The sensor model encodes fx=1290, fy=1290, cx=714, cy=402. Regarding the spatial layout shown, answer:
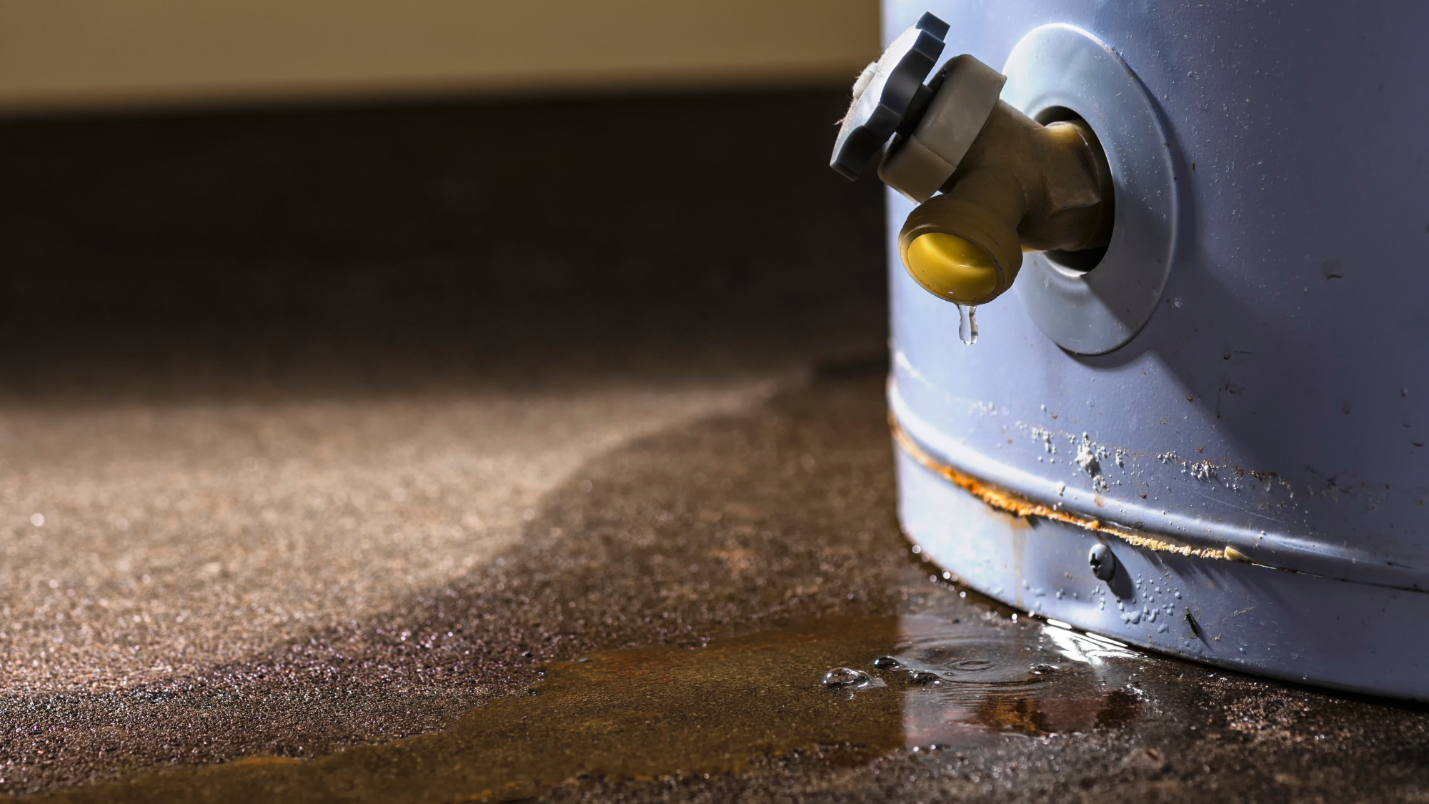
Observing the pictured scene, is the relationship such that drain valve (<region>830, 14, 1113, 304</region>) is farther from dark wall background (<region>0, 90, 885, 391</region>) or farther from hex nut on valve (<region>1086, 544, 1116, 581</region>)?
dark wall background (<region>0, 90, 885, 391</region>)

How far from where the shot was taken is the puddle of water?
1.23m

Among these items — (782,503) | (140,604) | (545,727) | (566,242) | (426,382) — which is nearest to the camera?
(545,727)

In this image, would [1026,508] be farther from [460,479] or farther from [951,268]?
[460,479]

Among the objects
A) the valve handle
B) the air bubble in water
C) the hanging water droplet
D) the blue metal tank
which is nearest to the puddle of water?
the air bubble in water

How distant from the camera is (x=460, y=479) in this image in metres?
2.28

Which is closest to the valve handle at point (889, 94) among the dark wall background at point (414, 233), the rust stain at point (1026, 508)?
the rust stain at point (1026, 508)

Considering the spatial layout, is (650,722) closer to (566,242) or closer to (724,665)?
(724,665)

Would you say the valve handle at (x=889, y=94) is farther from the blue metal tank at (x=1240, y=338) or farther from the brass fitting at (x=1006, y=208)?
the blue metal tank at (x=1240, y=338)

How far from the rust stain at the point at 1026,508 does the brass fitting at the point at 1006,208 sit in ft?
0.97

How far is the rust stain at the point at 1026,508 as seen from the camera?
1369 mm

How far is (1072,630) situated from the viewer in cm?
153

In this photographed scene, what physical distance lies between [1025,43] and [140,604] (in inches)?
52.9

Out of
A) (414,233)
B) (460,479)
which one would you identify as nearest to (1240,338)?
(460,479)

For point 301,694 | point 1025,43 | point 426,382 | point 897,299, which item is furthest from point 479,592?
point 426,382
